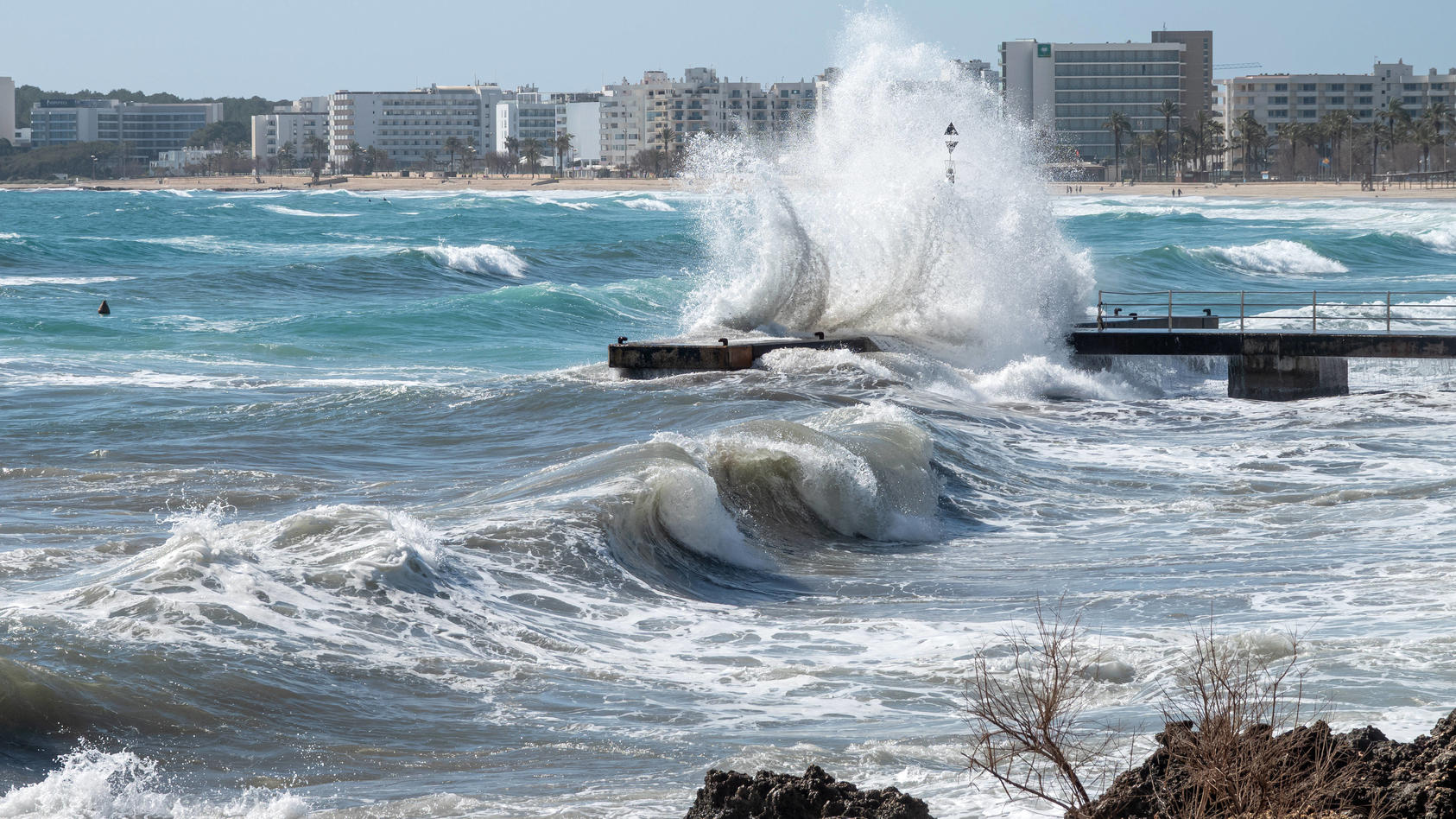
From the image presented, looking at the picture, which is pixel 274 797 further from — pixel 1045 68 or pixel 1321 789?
pixel 1045 68

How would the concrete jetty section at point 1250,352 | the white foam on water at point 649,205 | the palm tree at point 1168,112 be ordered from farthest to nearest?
the palm tree at point 1168,112
the white foam on water at point 649,205
the concrete jetty section at point 1250,352

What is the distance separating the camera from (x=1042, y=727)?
4461mm

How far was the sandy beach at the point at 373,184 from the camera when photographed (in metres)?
157

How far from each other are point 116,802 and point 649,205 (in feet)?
342

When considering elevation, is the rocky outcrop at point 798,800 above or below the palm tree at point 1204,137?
below

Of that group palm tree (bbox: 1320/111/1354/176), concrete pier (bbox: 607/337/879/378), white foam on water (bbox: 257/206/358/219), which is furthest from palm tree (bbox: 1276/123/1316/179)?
concrete pier (bbox: 607/337/879/378)

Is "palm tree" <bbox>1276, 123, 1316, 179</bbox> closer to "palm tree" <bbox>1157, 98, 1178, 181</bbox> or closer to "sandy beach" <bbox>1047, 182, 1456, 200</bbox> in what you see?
"sandy beach" <bbox>1047, 182, 1456, 200</bbox>

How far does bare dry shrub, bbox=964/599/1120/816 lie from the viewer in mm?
4559

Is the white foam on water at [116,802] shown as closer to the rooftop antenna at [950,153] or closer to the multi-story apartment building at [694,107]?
the rooftop antenna at [950,153]

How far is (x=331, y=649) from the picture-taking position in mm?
8195

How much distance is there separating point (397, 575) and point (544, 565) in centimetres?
128

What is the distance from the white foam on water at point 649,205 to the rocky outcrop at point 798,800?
96567mm

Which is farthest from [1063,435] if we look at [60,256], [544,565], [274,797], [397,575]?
[60,256]

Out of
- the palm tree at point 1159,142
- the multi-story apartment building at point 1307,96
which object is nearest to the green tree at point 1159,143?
the palm tree at point 1159,142
